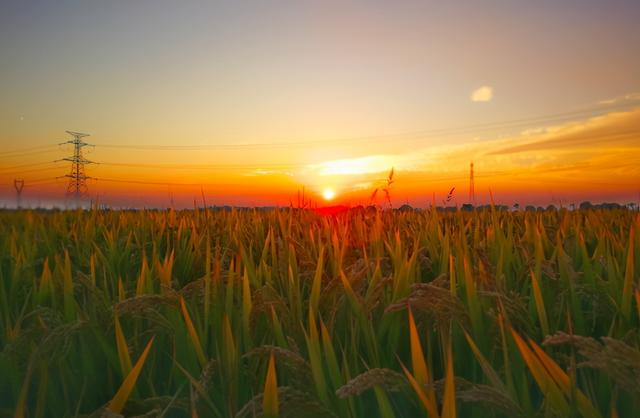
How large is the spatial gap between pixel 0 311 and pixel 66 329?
1.36 m

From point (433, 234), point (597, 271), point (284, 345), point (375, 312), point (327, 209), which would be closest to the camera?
point (284, 345)

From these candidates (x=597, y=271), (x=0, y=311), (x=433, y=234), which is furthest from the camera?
(x=433, y=234)

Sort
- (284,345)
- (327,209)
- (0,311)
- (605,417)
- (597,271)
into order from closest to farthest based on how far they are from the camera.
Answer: (605,417)
(284,345)
(0,311)
(597,271)
(327,209)

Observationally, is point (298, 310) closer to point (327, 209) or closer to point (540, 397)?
point (540, 397)

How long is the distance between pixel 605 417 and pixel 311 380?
0.84 metres

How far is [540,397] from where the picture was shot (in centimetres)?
156

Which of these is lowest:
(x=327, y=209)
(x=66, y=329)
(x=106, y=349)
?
(x=106, y=349)

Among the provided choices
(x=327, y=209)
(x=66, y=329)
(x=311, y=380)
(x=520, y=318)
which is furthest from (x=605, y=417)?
(x=327, y=209)

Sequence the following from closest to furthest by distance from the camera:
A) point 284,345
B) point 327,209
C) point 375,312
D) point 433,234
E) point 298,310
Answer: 1. point 284,345
2. point 298,310
3. point 375,312
4. point 433,234
5. point 327,209

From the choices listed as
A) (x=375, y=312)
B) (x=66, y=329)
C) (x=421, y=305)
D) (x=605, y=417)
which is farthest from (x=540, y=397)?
(x=66, y=329)

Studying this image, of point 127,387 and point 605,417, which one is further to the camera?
point 605,417

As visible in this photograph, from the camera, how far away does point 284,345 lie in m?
Result: 1.67

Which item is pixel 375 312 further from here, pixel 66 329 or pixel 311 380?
pixel 66 329

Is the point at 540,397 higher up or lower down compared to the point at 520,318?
lower down
